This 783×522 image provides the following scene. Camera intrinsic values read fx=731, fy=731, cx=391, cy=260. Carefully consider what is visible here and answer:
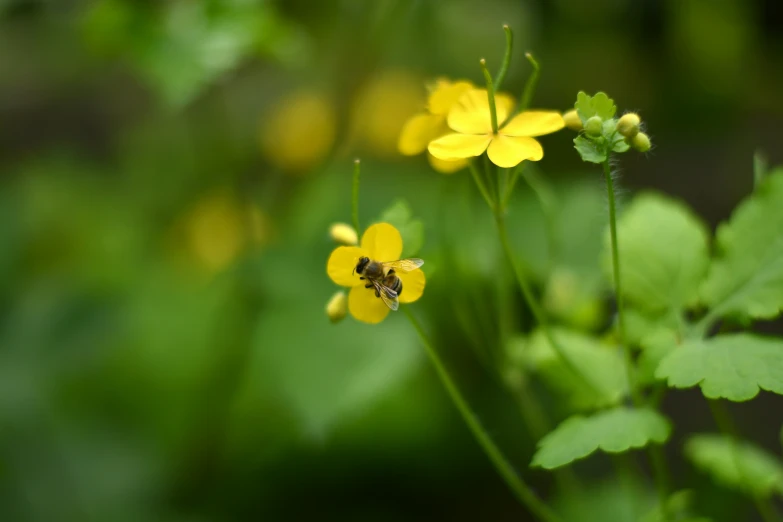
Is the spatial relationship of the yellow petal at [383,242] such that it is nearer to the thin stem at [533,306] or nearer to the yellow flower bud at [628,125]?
the thin stem at [533,306]

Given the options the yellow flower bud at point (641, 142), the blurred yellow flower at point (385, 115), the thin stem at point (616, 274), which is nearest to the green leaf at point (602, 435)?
the thin stem at point (616, 274)

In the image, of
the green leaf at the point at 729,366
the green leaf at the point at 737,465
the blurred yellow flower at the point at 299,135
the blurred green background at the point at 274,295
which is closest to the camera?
the green leaf at the point at 729,366

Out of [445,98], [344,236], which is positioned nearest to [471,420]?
[344,236]

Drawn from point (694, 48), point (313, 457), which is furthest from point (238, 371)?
point (694, 48)

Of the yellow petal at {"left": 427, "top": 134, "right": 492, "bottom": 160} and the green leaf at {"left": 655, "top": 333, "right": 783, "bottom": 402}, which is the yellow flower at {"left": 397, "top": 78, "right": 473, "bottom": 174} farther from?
the green leaf at {"left": 655, "top": 333, "right": 783, "bottom": 402}

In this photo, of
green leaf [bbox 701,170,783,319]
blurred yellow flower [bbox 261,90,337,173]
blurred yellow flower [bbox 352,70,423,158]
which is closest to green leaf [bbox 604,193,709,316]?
green leaf [bbox 701,170,783,319]
